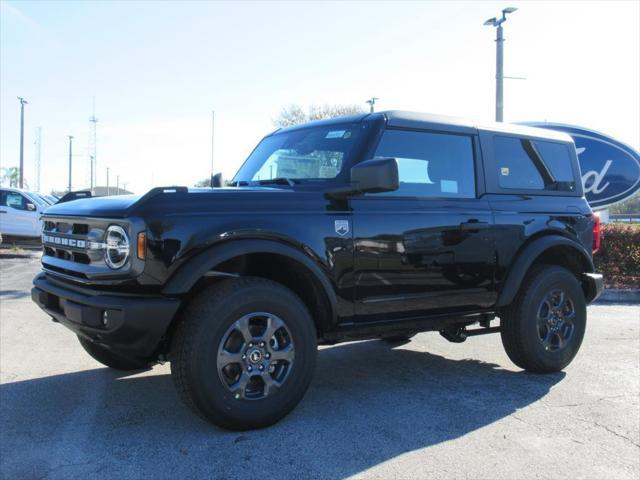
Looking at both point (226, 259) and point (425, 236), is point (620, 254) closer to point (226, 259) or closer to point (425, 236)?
point (425, 236)

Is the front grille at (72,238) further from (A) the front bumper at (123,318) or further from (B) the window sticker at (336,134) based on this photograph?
(B) the window sticker at (336,134)

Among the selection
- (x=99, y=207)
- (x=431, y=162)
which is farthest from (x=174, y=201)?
(x=431, y=162)

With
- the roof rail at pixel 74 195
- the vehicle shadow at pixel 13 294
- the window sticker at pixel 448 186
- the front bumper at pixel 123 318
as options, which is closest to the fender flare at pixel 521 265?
the window sticker at pixel 448 186

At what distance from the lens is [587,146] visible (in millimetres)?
12586

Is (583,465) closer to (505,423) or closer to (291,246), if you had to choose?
(505,423)

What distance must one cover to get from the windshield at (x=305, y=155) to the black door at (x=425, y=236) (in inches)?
11.2

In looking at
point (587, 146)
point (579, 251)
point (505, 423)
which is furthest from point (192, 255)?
point (587, 146)

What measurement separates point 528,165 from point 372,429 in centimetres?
277

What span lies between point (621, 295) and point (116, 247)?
30.4 ft

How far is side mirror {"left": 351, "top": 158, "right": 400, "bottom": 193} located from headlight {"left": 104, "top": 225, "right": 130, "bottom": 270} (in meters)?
1.47

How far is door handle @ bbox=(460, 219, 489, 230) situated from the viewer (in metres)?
4.35

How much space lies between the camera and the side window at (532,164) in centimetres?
484

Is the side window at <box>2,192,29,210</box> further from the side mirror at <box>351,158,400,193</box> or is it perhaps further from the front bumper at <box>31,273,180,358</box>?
the side mirror at <box>351,158,400,193</box>

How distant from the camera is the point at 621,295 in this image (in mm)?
9930
